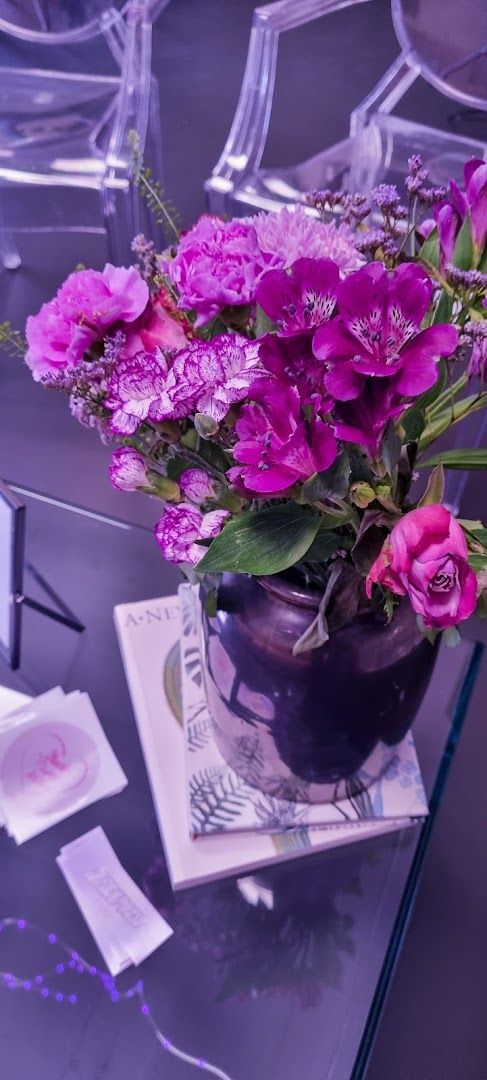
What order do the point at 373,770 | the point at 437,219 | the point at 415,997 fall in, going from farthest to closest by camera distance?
1. the point at 415,997
2. the point at 373,770
3. the point at 437,219

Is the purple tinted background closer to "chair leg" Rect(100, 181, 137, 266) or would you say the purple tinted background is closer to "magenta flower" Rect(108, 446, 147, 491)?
"chair leg" Rect(100, 181, 137, 266)

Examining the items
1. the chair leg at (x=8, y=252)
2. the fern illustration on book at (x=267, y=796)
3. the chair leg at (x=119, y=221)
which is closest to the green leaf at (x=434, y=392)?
the fern illustration on book at (x=267, y=796)

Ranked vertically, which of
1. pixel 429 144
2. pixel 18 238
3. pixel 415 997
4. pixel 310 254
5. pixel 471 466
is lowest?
pixel 415 997

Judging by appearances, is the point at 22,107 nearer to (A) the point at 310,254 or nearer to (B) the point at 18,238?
(B) the point at 18,238

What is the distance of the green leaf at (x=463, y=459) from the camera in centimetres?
59

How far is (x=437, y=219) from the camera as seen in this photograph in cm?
58

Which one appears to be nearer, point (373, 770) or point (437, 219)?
point (437, 219)

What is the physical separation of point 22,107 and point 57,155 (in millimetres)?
214

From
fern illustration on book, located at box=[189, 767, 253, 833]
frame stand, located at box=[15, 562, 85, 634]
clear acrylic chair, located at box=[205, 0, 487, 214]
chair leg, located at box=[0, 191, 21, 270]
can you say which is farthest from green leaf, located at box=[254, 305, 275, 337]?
chair leg, located at box=[0, 191, 21, 270]

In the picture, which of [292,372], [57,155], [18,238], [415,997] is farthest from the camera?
[18,238]

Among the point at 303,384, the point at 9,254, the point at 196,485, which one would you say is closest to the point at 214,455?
the point at 196,485

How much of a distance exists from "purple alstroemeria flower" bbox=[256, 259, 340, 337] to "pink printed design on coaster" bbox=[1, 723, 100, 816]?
612 mm

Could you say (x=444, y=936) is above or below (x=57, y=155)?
below

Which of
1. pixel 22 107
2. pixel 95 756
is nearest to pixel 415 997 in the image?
pixel 95 756
